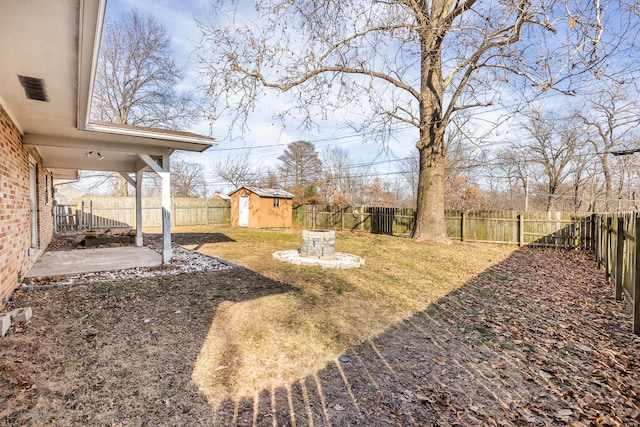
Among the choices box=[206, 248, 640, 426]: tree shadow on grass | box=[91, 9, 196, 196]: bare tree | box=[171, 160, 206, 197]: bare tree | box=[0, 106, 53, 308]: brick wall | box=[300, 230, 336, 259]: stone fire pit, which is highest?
box=[91, 9, 196, 196]: bare tree

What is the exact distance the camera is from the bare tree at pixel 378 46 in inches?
159

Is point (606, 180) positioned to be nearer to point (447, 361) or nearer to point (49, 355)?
point (447, 361)

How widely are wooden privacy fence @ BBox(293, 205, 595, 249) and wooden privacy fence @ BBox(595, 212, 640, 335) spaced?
204 inches

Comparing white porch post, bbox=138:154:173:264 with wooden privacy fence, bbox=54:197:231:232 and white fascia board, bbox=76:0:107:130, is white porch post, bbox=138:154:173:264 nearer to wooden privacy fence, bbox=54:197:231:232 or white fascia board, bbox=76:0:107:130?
white fascia board, bbox=76:0:107:130

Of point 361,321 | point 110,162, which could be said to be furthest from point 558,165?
point 110,162

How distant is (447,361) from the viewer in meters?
3.17

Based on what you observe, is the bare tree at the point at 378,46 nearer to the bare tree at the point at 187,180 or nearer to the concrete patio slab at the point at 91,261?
the concrete patio slab at the point at 91,261

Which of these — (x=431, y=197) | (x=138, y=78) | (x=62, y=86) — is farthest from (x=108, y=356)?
(x=138, y=78)

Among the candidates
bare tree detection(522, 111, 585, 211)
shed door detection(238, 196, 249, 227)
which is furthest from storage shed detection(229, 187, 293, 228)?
bare tree detection(522, 111, 585, 211)

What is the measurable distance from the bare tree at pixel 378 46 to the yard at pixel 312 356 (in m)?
3.49

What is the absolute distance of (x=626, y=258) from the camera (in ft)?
16.1

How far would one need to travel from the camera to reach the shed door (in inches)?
746

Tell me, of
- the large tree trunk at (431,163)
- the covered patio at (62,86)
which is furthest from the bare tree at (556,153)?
the covered patio at (62,86)

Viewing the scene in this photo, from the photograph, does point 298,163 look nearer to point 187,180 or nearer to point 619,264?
point 187,180
